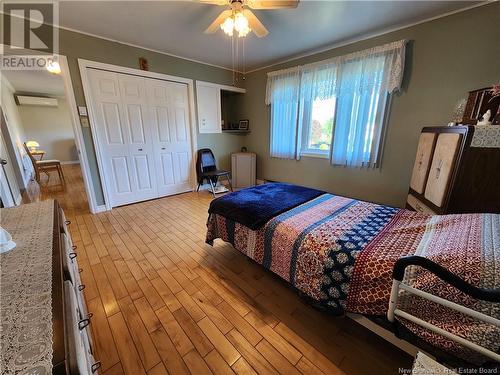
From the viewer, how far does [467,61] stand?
2104 millimetres

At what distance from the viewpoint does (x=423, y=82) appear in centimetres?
240

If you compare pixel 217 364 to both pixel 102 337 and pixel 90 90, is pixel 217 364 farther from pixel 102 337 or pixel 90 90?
pixel 90 90

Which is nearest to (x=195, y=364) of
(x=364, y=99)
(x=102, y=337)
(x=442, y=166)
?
(x=102, y=337)

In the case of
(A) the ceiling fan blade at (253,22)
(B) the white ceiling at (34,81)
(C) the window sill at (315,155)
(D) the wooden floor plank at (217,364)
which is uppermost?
(B) the white ceiling at (34,81)

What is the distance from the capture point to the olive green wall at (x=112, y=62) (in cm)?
260

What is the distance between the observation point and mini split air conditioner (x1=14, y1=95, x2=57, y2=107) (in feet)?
19.8

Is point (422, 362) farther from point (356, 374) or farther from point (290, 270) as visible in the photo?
point (290, 270)

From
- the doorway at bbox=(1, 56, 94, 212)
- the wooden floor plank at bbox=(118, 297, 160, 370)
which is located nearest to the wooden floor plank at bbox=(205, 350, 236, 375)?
the wooden floor plank at bbox=(118, 297, 160, 370)

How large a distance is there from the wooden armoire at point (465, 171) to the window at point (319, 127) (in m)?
1.63

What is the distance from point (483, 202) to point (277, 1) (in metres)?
2.27

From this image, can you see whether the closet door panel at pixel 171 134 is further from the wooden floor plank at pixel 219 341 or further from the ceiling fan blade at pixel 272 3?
the wooden floor plank at pixel 219 341

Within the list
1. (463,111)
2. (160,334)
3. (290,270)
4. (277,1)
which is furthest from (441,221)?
(277,1)

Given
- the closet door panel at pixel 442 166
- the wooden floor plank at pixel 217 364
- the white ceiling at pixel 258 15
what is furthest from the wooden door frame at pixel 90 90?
the closet door panel at pixel 442 166

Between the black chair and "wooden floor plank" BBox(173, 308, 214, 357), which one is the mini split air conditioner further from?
"wooden floor plank" BBox(173, 308, 214, 357)
